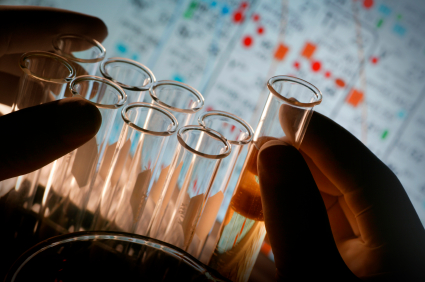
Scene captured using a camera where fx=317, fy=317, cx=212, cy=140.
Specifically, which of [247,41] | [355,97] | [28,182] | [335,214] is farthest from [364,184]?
[247,41]

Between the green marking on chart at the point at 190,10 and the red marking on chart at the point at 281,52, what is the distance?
0.48 metres

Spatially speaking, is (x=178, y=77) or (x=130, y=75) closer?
(x=130, y=75)

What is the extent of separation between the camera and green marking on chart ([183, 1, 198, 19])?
1.62 metres

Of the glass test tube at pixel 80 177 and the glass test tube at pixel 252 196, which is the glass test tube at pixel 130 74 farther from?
the glass test tube at pixel 252 196

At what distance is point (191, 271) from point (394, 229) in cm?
55

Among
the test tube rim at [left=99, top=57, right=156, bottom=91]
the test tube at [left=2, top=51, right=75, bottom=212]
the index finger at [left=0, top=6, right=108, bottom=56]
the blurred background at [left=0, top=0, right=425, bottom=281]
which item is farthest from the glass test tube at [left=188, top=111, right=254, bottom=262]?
the blurred background at [left=0, top=0, right=425, bottom=281]

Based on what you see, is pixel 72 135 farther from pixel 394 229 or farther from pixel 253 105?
pixel 253 105

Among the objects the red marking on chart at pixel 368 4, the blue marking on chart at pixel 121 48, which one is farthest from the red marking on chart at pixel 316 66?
the blue marking on chart at pixel 121 48

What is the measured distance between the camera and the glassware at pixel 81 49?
0.65m

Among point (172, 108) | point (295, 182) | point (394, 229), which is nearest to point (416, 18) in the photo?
point (394, 229)

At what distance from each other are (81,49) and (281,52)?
3.69ft

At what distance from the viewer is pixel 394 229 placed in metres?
0.69

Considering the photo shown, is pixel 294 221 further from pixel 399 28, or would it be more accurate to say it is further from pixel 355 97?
pixel 399 28

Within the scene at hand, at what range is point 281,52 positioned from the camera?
1581 mm
